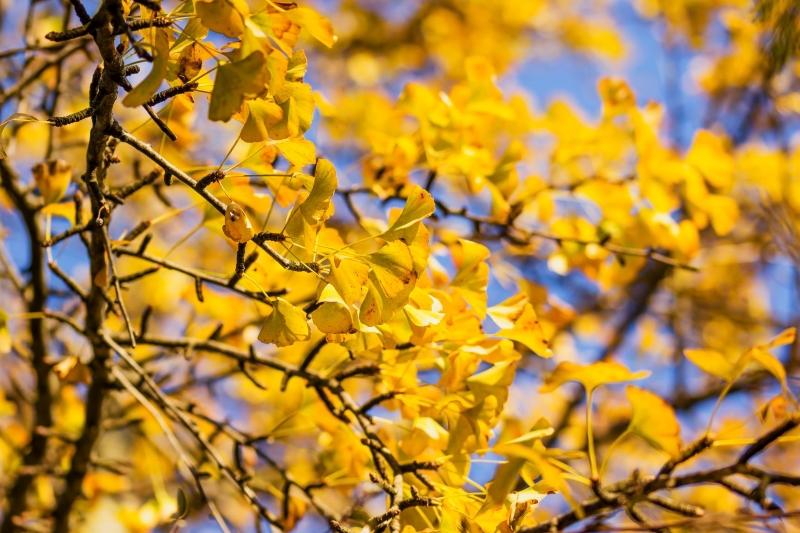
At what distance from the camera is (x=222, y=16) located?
1.76 ft

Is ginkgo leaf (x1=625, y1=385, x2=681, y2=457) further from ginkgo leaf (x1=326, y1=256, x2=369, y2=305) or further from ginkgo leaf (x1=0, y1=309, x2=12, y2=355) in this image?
ginkgo leaf (x1=0, y1=309, x2=12, y2=355)

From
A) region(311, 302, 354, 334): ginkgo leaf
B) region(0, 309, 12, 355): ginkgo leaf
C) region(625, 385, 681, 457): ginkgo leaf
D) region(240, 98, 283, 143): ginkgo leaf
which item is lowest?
Answer: region(625, 385, 681, 457): ginkgo leaf

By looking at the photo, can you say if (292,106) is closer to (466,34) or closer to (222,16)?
(222,16)

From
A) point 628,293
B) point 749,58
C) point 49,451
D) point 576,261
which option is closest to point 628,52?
point 749,58

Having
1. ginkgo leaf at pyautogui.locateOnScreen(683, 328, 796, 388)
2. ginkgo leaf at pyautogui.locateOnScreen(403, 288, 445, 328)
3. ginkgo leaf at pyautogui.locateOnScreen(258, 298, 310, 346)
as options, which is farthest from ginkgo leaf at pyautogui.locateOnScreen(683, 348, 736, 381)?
ginkgo leaf at pyautogui.locateOnScreen(258, 298, 310, 346)

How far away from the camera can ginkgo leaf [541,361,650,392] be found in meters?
0.76

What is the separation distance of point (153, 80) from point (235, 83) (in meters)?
0.06

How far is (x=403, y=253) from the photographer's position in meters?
0.63

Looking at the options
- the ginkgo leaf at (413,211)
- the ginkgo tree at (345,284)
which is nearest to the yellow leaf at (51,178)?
the ginkgo tree at (345,284)

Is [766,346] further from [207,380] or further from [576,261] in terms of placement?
[207,380]

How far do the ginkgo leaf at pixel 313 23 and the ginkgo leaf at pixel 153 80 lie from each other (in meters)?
0.11

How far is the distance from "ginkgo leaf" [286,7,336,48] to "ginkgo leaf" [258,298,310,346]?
0.23 m

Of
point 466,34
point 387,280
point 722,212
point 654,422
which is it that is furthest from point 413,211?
point 466,34

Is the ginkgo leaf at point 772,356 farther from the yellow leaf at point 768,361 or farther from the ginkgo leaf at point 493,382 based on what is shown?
the ginkgo leaf at point 493,382
